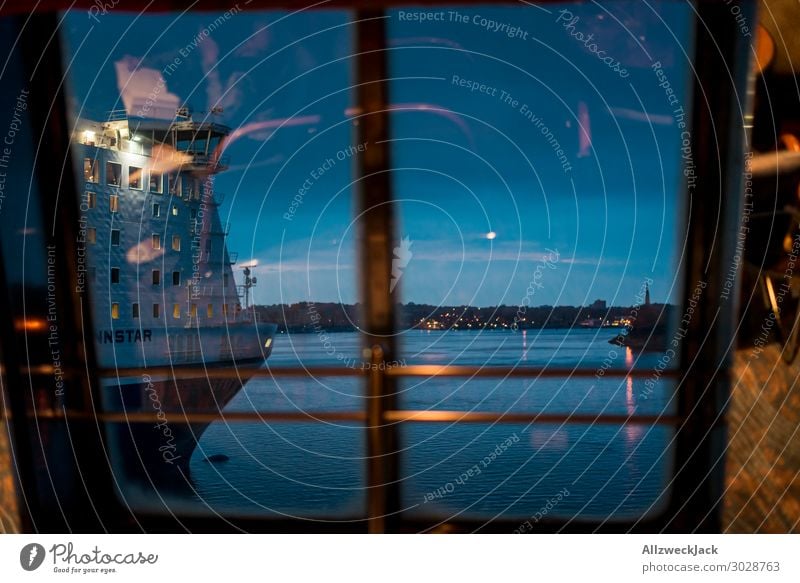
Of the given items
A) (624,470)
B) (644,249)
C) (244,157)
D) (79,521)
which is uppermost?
(244,157)

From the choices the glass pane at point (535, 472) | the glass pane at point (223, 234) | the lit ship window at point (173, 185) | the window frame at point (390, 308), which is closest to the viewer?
the window frame at point (390, 308)

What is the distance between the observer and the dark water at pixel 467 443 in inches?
95.5

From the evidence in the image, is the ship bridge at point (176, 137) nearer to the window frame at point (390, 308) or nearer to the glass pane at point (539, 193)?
the window frame at point (390, 308)

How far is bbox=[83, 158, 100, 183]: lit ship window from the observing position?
8.32ft

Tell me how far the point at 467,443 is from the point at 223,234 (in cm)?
100

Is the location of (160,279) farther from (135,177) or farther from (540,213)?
(540,213)

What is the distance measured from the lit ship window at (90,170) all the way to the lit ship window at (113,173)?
3cm

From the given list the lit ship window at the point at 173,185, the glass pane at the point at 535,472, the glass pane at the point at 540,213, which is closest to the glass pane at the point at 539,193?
the glass pane at the point at 540,213

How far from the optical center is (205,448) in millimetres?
2748

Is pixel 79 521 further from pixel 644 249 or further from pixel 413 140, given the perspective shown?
pixel 644 249

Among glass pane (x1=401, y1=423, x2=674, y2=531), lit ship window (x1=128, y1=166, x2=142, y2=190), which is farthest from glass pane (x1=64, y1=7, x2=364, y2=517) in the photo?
glass pane (x1=401, y1=423, x2=674, y2=531)

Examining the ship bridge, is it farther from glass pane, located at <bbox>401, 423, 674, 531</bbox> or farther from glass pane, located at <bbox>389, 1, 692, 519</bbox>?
glass pane, located at <bbox>401, 423, 674, 531</bbox>

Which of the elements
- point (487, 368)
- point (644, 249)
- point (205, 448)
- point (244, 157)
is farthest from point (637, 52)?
point (205, 448)
